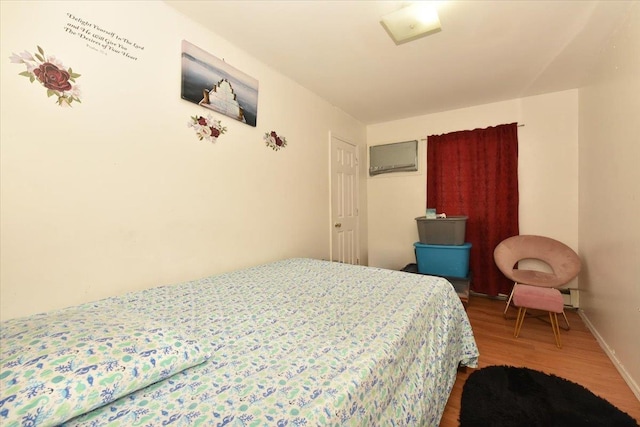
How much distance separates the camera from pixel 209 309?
1279 mm

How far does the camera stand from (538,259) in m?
2.95

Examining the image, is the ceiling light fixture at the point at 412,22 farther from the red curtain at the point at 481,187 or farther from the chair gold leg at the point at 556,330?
the chair gold leg at the point at 556,330

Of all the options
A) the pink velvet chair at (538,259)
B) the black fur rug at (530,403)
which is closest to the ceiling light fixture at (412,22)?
the pink velvet chair at (538,259)

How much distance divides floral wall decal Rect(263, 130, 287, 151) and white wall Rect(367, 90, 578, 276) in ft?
6.38

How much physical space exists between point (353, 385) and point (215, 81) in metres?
2.00

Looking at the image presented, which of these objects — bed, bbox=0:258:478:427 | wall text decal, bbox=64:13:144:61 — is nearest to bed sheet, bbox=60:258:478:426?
bed, bbox=0:258:478:427

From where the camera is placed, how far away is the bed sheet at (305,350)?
0.67m

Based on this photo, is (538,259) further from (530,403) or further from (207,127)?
(207,127)

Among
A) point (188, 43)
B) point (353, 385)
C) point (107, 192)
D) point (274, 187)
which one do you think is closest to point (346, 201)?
point (274, 187)

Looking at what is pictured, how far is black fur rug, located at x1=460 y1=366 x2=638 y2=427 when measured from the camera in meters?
1.43

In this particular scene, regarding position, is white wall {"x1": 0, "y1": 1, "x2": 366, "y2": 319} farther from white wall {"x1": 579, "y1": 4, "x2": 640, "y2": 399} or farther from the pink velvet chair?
white wall {"x1": 579, "y1": 4, "x2": 640, "y2": 399}

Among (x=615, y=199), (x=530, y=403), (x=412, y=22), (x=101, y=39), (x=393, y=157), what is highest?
(x=412, y=22)

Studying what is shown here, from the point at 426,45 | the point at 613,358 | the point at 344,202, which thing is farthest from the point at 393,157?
the point at 613,358

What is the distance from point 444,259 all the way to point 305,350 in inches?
98.2
